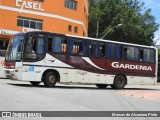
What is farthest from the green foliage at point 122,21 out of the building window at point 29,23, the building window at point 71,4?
the building window at point 29,23

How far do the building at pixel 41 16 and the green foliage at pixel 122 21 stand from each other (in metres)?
16.1

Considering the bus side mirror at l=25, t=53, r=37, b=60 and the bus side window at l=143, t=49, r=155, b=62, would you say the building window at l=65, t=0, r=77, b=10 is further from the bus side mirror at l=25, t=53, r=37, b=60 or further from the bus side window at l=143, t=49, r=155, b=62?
the bus side mirror at l=25, t=53, r=37, b=60

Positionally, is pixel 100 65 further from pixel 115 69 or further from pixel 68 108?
pixel 68 108

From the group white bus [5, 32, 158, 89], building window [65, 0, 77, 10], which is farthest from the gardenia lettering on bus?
building window [65, 0, 77, 10]

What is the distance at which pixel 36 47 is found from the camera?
72.3 ft

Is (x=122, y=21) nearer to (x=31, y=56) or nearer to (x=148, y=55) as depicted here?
(x=148, y=55)

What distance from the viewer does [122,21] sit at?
6294cm

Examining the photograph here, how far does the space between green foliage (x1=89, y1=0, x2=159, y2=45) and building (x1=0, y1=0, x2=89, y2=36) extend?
52.9 feet

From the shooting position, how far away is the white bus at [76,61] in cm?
2188

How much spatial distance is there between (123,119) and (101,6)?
189 ft

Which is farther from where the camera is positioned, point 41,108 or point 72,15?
point 72,15

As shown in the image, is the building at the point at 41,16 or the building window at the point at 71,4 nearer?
the building at the point at 41,16

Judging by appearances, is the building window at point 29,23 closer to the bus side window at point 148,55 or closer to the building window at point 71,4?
the building window at point 71,4

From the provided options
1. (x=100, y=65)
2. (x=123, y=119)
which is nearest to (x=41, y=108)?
(x=123, y=119)
